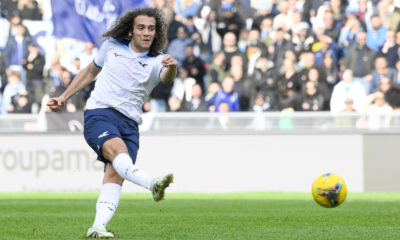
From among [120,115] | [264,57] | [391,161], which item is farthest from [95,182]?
[120,115]

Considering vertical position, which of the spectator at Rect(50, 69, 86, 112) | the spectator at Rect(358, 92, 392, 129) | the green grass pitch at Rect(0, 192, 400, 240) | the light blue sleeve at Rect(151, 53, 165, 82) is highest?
the light blue sleeve at Rect(151, 53, 165, 82)

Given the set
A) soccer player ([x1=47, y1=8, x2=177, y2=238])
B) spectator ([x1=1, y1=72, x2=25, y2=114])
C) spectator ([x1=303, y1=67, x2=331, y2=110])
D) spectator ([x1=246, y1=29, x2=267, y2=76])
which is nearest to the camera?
soccer player ([x1=47, y1=8, x2=177, y2=238])

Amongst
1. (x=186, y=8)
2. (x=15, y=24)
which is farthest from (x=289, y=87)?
(x=15, y=24)

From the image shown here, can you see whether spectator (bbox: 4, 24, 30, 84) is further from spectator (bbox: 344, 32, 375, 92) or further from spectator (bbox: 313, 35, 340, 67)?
spectator (bbox: 344, 32, 375, 92)

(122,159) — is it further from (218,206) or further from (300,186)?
(300,186)

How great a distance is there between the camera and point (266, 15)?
20.5 m

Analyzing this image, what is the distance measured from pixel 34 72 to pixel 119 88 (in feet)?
40.5

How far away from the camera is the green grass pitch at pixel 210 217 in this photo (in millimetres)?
8922

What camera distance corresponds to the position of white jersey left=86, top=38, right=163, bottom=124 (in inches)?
333

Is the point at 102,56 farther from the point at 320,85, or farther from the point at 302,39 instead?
the point at 302,39

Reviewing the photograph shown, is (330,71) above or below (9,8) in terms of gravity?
below

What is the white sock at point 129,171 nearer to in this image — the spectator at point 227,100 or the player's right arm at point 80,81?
the player's right arm at point 80,81

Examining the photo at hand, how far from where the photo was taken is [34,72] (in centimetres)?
2042

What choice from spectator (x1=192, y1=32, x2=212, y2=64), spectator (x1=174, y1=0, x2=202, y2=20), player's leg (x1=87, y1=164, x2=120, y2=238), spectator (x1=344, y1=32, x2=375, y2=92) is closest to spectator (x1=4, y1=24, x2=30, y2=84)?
spectator (x1=174, y1=0, x2=202, y2=20)
